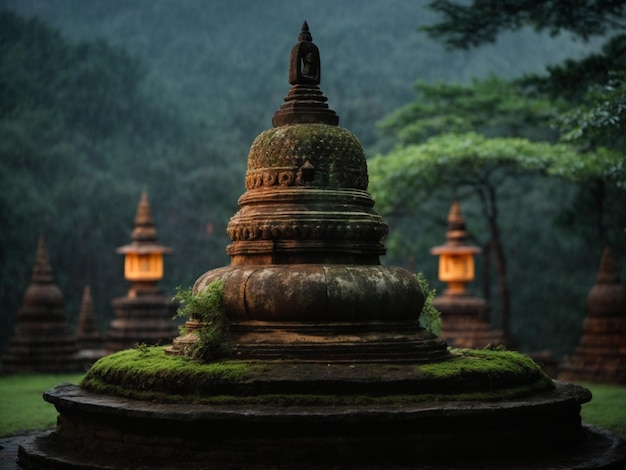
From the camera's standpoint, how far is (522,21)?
22.5 meters

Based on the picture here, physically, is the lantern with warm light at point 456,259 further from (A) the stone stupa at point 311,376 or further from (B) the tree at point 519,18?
(A) the stone stupa at point 311,376

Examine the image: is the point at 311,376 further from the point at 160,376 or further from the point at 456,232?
the point at 456,232

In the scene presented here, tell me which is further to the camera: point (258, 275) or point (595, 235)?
point (595, 235)

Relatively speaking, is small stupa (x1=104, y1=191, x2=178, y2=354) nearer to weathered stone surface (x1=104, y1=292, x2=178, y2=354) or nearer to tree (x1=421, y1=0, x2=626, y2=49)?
weathered stone surface (x1=104, y1=292, x2=178, y2=354)

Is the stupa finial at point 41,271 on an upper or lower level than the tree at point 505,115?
lower

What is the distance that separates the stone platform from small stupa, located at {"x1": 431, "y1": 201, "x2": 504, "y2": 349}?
16.3m

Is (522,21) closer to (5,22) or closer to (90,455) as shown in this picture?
(90,455)

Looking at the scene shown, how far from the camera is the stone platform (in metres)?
7.80

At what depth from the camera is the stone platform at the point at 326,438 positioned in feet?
25.6

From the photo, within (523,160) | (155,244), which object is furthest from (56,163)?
(523,160)

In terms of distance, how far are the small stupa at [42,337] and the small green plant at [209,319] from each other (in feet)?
51.2

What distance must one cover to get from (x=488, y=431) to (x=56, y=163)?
3254 cm

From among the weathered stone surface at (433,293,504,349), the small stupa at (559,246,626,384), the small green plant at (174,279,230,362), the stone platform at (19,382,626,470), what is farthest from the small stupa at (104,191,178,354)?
the stone platform at (19,382,626,470)

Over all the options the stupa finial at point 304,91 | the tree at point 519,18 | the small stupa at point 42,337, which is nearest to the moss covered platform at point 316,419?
the stupa finial at point 304,91
